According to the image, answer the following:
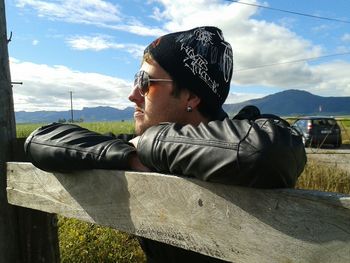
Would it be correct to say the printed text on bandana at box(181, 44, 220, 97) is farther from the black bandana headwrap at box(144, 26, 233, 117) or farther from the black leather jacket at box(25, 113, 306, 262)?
the black leather jacket at box(25, 113, 306, 262)

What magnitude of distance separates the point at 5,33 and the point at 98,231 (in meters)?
2.62

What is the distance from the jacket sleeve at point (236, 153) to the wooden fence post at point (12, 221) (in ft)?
4.01

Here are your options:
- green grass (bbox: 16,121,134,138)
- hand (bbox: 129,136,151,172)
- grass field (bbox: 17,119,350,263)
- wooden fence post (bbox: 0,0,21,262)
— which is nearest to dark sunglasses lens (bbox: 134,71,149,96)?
hand (bbox: 129,136,151,172)

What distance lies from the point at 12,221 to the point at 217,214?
4.64 ft

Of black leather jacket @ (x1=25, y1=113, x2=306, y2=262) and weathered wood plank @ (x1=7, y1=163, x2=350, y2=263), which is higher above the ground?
black leather jacket @ (x1=25, y1=113, x2=306, y2=262)

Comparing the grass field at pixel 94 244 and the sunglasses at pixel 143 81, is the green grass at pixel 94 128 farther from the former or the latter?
the sunglasses at pixel 143 81

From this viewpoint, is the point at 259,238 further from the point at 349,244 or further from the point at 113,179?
the point at 113,179

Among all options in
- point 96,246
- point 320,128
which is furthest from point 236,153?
point 320,128

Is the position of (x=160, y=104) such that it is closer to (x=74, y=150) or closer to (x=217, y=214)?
(x=74, y=150)

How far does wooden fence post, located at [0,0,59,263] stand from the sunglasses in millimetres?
789

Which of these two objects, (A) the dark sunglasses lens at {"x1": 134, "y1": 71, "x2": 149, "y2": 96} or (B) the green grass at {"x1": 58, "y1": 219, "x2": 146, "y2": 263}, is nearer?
(A) the dark sunglasses lens at {"x1": 134, "y1": 71, "x2": 149, "y2": 96}

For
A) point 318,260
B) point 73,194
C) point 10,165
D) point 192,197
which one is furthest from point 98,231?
Answer: point 318,260

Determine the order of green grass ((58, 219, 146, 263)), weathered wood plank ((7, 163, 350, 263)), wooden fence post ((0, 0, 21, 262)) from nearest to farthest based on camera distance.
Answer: weathered wood plank ((7, 163, 350, 263)) < wooden fence post ((0, 0, 21, 262)) < green grass ((58, 219, 146, 263))

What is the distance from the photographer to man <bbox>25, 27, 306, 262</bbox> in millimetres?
1062
